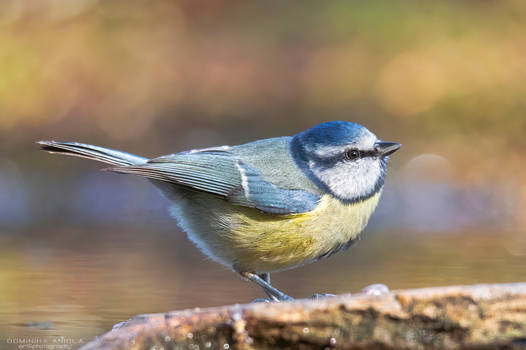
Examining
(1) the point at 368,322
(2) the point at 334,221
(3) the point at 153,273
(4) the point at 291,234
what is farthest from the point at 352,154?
(1) the point at 368,322

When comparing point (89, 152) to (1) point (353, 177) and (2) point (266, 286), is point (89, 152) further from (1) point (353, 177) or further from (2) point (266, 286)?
(1) point (353, 177)

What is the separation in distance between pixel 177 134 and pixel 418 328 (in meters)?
7.51

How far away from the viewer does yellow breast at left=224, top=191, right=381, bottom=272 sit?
401 cm

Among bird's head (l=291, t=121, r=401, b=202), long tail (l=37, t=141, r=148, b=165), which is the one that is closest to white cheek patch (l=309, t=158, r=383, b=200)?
bird's head (l=291, t=121, r=401, b=202)

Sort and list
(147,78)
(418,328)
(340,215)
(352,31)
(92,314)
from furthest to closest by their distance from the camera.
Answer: (352,31), (147,78), (340,215), (92,314), (418,328)

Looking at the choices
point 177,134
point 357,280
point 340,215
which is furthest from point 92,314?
point 177,134

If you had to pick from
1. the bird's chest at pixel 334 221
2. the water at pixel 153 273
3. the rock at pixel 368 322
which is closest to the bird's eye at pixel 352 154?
the bird's chest at pixel 334 221

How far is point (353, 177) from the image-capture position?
423cm

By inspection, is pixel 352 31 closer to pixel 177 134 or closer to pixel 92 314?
pixel 177 134

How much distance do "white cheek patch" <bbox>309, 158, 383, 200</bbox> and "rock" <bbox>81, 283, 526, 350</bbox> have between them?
5.24 ft

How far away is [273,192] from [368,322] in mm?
1652

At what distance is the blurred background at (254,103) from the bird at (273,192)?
1.42 meters

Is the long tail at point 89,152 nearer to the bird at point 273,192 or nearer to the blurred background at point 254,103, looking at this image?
the bird at point 273,192

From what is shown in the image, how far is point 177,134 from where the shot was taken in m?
9.91
